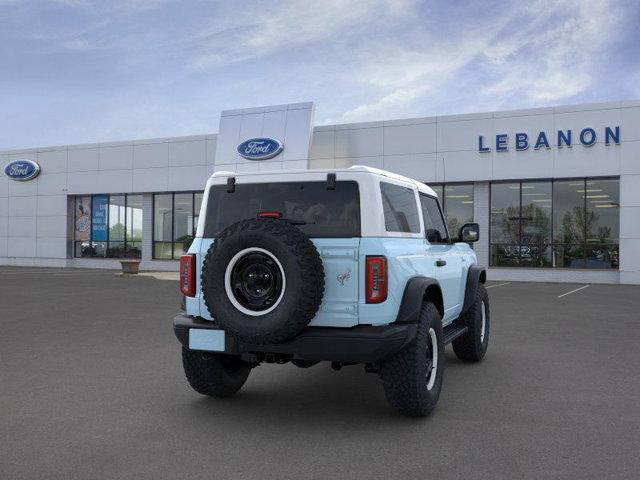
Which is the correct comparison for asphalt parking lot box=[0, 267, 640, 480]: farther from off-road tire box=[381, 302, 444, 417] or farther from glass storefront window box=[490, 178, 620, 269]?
glass storefront window box=[490, 178, 620, 269]

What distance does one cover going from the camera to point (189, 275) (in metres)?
5.00

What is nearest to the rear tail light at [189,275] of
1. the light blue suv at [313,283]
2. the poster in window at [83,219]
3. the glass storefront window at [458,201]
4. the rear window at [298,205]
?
the light blue suv at [313,283]

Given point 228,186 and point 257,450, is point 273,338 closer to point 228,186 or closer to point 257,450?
point 257,450

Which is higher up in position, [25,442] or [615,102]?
[615,102]

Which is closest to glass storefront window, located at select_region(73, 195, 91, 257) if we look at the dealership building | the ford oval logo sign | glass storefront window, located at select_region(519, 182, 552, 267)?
the dealership building

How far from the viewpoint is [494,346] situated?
8.33 meters

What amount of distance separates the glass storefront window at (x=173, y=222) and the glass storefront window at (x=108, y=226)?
109cm

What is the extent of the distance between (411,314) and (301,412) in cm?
130

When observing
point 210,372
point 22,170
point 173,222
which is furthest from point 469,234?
point 22,170

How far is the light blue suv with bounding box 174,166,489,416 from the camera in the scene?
4.41 meters

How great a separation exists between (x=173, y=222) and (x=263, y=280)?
26260mm

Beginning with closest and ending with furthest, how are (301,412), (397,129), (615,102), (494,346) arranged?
(301,412), (494,346), (615,102), (397,129)

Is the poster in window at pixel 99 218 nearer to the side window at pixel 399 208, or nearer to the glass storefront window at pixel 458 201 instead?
the glass storefront window at pixel 458 201

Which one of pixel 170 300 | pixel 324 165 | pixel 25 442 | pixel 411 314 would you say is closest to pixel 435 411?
pixel 411 314
